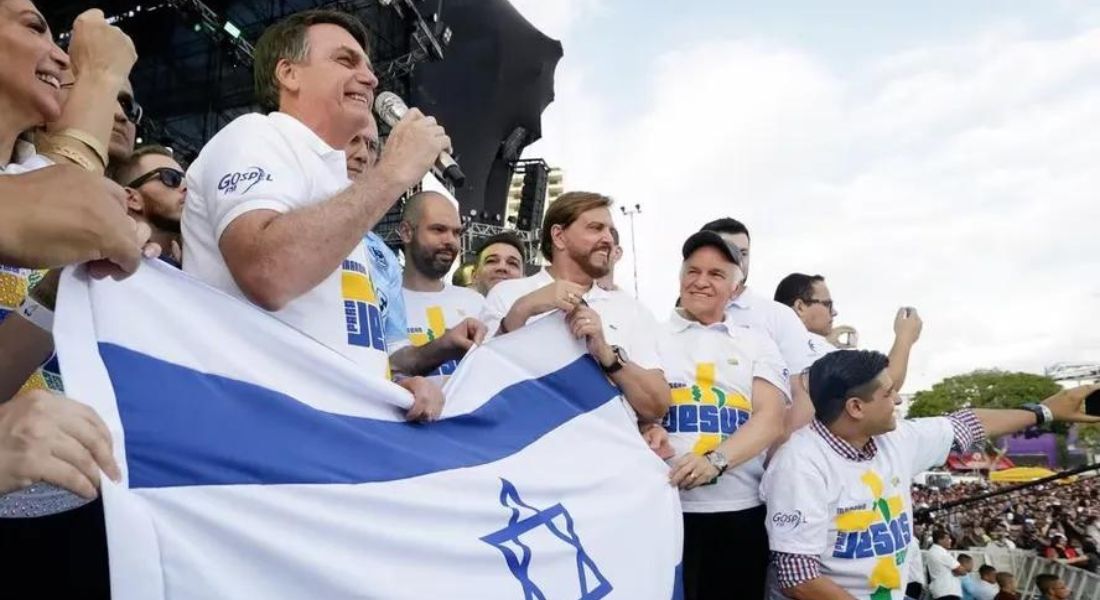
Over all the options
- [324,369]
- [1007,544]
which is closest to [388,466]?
[324,369]

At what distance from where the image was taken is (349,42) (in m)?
2.21

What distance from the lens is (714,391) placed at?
3.06 meters

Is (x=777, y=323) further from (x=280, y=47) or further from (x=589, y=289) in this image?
(x=280, y=47)

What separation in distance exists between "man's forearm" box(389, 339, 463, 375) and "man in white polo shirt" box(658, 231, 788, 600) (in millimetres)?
922

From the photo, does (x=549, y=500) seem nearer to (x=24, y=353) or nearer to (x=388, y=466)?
(x=388, y=466)

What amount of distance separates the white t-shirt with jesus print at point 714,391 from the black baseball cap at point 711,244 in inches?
12.5

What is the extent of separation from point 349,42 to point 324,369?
1047mm

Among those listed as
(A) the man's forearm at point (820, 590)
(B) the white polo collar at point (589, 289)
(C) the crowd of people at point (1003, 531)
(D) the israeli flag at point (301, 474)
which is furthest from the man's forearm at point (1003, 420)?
(D) the israeli flag at point (301, 474)

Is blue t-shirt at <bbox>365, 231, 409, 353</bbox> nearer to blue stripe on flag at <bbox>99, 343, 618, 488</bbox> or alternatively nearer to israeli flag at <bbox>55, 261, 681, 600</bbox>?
israeli flag at <bbox>55, 261, 681, 600</bbox>

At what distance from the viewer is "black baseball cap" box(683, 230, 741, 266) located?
10.9 feet

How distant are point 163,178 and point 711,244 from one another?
2.17 metres

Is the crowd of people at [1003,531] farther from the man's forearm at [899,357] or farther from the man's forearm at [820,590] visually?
the man's forearm at [820,590]

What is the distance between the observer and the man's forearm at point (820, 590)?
108 inches

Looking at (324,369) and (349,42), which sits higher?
(349,42)
